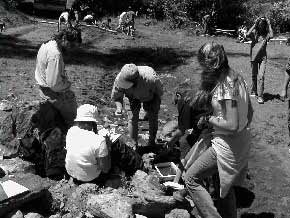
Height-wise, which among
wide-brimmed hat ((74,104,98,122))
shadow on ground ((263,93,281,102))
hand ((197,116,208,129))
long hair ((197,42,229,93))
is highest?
long hair ((197,42,229,93))

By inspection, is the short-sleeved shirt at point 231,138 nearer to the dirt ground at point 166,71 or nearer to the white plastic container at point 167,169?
the dirt ground at point 166,71

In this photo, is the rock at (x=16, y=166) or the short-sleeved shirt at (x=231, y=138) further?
the rock at (x=16, y=166)

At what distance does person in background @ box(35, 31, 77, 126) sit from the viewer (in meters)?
5.91

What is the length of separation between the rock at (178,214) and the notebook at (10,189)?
157 cm

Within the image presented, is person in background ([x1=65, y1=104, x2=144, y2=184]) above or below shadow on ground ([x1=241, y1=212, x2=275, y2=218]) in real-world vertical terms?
above

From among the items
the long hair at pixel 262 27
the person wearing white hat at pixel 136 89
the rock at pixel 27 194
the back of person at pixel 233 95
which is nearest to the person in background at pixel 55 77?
the person wearing white hat at pixel 136 89

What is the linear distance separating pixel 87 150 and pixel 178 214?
1231mm

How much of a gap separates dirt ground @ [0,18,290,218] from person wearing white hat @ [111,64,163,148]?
Answer: 2.60 feet

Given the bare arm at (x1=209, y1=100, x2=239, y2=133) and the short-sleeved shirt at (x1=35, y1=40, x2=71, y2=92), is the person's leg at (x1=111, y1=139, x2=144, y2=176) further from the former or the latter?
the bare arm at (x1=209, y1=100, x2=239, y2=133)

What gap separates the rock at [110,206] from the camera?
4.70 metres

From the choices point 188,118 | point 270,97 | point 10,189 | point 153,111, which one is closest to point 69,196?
point 10,189

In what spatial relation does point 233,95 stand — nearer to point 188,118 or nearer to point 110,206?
point 188,118

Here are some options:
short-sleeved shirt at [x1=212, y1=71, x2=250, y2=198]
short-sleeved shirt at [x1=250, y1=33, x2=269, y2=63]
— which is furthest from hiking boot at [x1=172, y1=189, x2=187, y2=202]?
short-sleeved shirt at [x1=250, y1=33, x2=269, y2=63]

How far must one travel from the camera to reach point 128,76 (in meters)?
5.96
